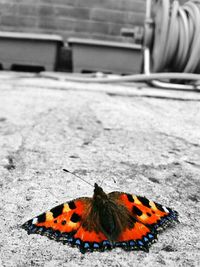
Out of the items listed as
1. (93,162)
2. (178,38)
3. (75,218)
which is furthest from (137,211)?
(178,38)

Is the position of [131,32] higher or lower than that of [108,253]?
higher

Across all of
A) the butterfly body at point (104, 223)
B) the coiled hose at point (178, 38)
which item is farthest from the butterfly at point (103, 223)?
the coiled hose at point (178, 38)

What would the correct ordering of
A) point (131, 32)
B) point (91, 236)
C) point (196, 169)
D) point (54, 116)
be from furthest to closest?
point (131, 32) → point (54, 116) → point (196, 169) → point (91, 236)

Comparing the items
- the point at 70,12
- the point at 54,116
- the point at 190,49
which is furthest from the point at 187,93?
the point at 70,12

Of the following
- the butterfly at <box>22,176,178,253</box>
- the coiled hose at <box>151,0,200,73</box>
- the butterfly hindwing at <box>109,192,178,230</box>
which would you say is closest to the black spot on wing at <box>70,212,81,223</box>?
the butterfly at <box>22,176,178,253</box>

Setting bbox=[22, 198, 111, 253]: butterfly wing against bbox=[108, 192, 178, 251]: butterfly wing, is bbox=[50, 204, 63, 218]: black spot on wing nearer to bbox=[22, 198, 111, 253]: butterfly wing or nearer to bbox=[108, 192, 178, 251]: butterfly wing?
bbox=[22, 198, 111, 253]: butterfly wing

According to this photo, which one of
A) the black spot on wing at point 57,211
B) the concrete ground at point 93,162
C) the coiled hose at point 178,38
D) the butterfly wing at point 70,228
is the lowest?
the concrete ground at point 93,162

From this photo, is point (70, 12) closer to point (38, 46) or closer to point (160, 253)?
point (38, 46)

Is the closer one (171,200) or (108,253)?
(108,253)

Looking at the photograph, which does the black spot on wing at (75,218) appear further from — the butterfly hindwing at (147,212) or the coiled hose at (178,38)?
the coiled hose at (178,38)
